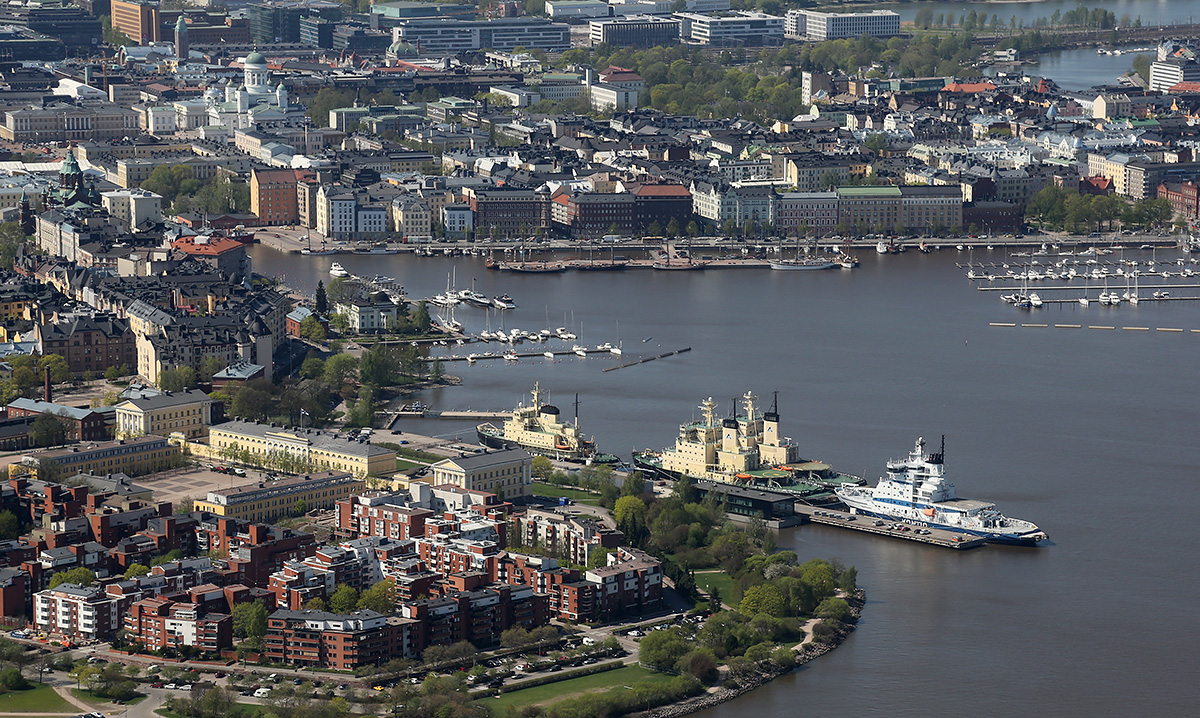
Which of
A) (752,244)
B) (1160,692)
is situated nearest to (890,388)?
(1160,692)

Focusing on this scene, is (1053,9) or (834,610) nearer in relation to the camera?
(834,610)

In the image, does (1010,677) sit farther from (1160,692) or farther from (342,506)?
(342,506)

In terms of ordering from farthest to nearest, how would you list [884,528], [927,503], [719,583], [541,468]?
[541,468]
[927,503]
[884,528]
[719,583]

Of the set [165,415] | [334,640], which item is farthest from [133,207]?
[334,640]

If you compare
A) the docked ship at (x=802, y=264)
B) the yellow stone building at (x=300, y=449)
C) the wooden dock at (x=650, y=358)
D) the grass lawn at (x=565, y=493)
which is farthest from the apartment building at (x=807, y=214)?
the grass lawn at (x=565, y=493)

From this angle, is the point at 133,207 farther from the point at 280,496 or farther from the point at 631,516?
the point at 631,516

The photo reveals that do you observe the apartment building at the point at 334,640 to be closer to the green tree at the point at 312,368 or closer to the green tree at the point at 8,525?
the green tree at the point at 8,525
